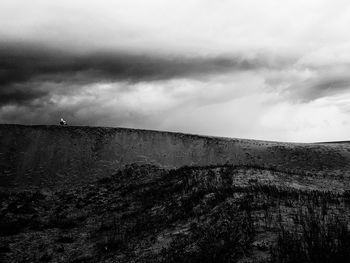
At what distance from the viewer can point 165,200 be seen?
1733cm

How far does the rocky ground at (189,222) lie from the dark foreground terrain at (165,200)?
0.06 metres

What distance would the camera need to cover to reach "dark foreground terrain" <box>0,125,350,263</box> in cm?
913

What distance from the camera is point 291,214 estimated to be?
438 inches

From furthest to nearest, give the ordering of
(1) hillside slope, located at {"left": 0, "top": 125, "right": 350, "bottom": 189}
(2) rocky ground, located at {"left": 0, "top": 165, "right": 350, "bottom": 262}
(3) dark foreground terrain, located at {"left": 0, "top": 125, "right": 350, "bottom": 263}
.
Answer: (1) hillside slope, located at {"left": 0, "top": 125, "right": 350, "bottom": 189} < (3) dark foreground terrain, located at {"left": 0, "top": 125, "right": 350, "bottom": 263} < (2) rocky ground, located at {"left": 0, "top": 165, "right": 350, "bottom": 262}

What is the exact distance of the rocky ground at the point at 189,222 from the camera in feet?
27.4

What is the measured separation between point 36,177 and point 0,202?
27.5ft

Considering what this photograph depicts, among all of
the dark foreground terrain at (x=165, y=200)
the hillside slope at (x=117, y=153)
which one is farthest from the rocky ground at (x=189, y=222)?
the hillside slope at (x=117, y=153)

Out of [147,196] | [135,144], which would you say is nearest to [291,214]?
[147,196]

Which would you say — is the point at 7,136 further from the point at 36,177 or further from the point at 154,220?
the point at 154,220

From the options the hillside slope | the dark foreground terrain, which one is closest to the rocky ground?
the dark foreground terrain

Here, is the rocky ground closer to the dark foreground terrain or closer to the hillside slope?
the dark foreground terrain

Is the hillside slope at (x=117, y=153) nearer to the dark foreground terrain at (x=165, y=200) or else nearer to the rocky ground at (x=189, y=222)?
the dark foreground terrain at (x=165, y=200)

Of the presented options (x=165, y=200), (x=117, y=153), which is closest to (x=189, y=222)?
(x=165, y=200)

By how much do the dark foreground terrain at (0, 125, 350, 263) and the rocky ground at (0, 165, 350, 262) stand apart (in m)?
0.06
